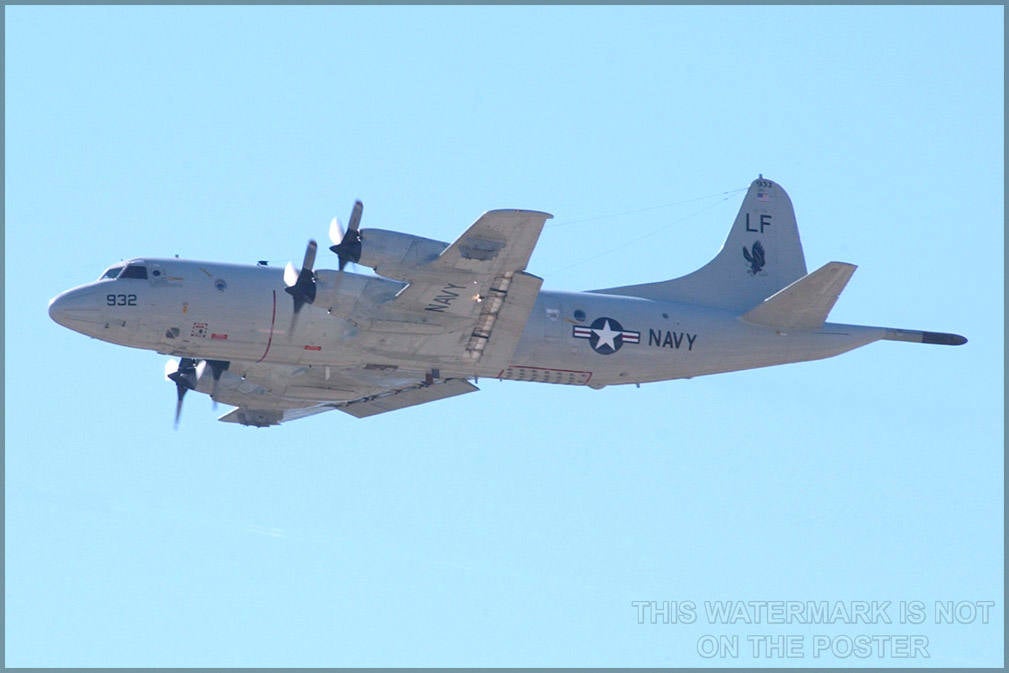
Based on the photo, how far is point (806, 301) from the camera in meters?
32.0

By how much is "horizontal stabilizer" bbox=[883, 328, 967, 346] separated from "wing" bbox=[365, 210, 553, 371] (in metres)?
8.62

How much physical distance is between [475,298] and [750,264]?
27.4ft

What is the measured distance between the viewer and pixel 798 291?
3184 centimetres

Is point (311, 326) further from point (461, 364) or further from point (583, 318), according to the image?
point (583, 318)

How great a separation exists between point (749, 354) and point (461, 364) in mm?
6131

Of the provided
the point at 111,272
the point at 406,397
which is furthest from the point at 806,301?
the point at 111,272

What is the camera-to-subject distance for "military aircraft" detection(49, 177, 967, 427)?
28547mm

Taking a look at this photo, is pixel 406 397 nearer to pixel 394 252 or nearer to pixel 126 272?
pixel 394 252

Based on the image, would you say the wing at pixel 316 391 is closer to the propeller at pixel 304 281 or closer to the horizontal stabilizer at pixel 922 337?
the propeller at pixel 304 281

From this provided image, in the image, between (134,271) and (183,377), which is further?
(183,377)

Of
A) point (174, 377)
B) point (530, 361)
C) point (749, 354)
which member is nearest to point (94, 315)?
point (174, 377)

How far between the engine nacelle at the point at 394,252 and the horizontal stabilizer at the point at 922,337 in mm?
10809

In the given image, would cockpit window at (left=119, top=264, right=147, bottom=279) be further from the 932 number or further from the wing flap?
the wing flap

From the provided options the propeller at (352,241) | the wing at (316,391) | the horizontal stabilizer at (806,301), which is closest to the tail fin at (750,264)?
the horizontal stabilizer at (806,301)
